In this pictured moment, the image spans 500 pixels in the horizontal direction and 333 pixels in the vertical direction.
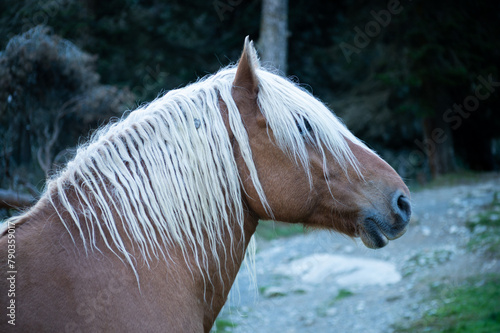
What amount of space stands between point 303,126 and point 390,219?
702mm

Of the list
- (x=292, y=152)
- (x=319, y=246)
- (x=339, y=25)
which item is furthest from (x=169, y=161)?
(x=339, y=25)

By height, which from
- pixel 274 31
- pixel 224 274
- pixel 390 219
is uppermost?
pixel 274 31

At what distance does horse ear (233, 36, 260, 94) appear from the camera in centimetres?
202

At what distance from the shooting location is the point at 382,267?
21.4 ft

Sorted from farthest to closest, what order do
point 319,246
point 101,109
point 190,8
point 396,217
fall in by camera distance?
1. point 190,8
2. point 319,246
3. point 101,109
4. point 396,217

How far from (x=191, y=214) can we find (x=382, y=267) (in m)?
5.44

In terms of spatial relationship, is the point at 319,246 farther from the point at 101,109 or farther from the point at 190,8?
the point at 190,8

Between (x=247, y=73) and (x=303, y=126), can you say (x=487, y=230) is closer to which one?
(x=303, y=126)

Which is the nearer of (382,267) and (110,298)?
(110,298)

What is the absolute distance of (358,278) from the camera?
6371 millimetres

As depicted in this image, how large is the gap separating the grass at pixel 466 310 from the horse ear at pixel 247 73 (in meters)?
3.66

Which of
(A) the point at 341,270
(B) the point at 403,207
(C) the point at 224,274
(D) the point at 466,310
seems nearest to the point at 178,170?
(C) the point at 224,274

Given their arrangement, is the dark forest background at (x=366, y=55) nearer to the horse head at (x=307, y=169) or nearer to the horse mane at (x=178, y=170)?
the horse mane at (x=178, y=170)

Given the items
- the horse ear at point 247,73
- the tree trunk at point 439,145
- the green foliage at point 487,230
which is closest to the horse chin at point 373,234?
the horse ear at point 247,73
